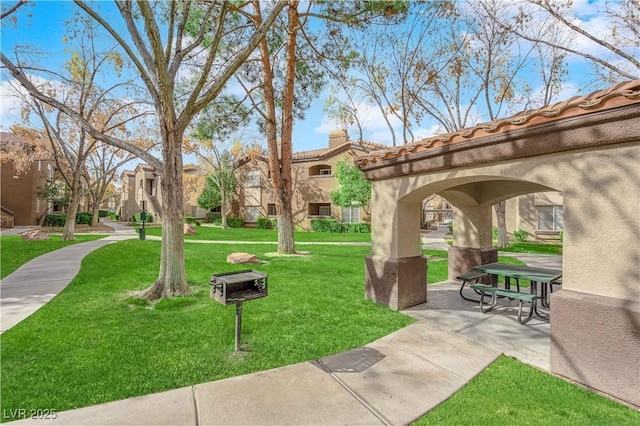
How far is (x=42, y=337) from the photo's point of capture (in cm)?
463

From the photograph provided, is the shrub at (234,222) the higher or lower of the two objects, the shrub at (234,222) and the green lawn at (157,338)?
the higher

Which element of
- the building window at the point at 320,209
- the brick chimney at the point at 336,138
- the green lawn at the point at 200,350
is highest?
the brick chimney at the point at 336,138

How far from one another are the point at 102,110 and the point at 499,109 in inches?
915

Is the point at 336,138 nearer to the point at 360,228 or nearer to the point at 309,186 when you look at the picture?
the point at 309,186

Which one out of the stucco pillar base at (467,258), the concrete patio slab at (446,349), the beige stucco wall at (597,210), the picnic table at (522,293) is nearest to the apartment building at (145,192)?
the stucco pillar base at (467,258)

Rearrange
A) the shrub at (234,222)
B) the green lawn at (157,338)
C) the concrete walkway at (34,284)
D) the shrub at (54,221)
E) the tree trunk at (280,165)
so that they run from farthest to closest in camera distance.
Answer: the shrub at (234,222), the shrub at (54,221), the tree trunk at (280,165), the concrete walkway at (34,284), the green lawn at (157,338)

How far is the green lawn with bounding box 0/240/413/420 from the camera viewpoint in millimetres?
3475

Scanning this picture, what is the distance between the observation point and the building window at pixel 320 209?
102ft

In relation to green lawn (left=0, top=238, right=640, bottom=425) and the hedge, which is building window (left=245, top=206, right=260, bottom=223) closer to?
the hedge

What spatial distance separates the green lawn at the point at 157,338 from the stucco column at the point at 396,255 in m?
0.43

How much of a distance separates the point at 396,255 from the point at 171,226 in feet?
15.6

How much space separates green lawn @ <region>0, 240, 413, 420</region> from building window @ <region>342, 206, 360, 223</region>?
2108cm

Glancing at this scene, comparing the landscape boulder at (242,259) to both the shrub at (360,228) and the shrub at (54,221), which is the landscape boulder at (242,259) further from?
the shrub at (54,221)

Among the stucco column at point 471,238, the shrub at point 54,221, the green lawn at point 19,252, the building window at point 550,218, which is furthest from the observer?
the shrub at point 54,221
